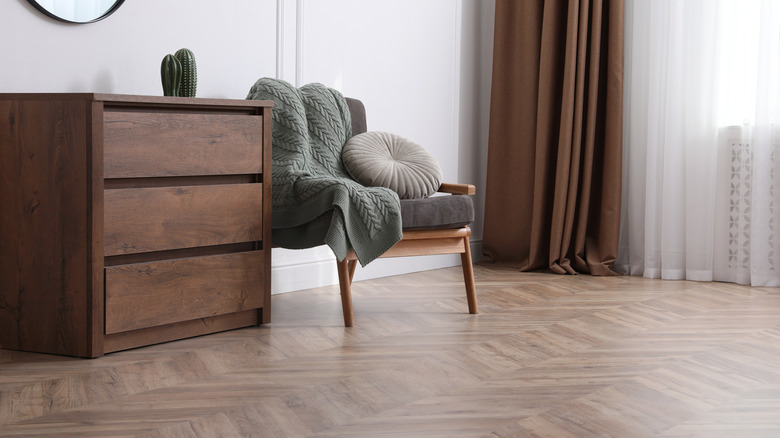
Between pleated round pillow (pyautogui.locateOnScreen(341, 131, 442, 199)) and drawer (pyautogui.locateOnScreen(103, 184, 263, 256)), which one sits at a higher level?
pleated round pillow (pyautogui.locateOnScreen(341, 131, 442, 199))

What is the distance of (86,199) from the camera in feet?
7.47

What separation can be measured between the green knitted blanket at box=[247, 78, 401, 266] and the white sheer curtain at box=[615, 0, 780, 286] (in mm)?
1606

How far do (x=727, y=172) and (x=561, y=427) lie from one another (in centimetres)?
239

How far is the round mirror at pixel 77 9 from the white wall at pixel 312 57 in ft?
0.10

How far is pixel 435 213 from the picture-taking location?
9.41ft

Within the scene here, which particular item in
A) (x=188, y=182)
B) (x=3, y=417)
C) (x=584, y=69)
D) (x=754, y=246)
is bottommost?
(x=3, y=417)

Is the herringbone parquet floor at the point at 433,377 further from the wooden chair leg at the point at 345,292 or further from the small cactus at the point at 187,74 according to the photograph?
the small cactus at the point at 187,74

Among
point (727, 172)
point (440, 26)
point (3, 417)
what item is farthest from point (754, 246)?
point (3, 417)

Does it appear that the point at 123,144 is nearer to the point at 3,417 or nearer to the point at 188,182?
the point at 188,182

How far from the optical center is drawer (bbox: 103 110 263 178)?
7.66 ft

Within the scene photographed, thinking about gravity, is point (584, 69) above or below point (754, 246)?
above

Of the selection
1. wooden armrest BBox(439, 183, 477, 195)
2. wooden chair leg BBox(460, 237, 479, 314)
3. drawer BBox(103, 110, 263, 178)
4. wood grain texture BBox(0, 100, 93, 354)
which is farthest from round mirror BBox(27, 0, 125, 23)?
wooden chair leg BBox(460, 237, 479, 314)

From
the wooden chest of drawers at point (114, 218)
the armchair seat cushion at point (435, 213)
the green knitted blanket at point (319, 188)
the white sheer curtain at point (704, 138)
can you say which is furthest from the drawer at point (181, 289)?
the white sheer curtain at point (704, 138)

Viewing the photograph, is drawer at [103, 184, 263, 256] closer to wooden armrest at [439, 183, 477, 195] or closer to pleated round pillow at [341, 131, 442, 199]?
pleated round pillow at [341, 131, 442, 199]
